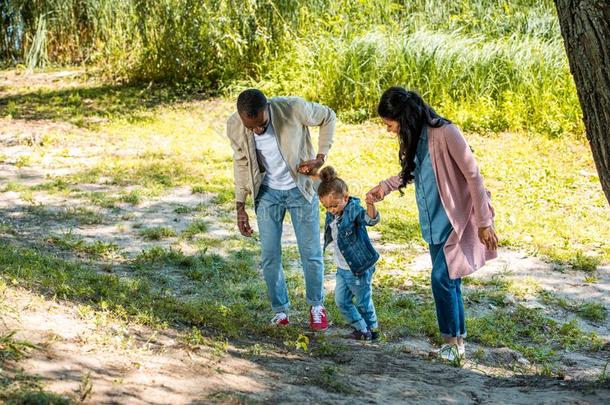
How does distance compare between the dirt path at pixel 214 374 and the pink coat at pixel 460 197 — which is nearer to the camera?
the dirt path at pixel 214 374

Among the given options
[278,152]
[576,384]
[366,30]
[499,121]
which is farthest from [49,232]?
[366,30]

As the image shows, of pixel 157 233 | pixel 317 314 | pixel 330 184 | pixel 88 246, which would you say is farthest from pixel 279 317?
pixel 157 233

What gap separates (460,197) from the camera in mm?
5293

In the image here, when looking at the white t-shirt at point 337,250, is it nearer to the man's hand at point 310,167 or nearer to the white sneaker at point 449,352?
the man's hand at point 310,167

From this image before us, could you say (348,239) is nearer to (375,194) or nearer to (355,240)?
(355,240)

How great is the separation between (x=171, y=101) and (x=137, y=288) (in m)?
8.61

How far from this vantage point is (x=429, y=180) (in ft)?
17.6

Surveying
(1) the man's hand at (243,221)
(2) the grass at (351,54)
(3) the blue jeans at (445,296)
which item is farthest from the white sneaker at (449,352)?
(2) the grass at (351,54)

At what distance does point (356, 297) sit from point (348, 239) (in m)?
0.42

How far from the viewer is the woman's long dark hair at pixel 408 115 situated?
5230 mm

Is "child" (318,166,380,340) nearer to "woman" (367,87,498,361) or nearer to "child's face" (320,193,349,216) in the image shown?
"child's face" (320,193,349,216)

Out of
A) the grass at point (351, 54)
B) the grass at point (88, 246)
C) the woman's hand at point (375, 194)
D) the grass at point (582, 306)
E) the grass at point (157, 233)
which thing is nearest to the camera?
the woman's hand at point (375, 194)

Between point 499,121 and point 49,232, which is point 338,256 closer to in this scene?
point 49,232

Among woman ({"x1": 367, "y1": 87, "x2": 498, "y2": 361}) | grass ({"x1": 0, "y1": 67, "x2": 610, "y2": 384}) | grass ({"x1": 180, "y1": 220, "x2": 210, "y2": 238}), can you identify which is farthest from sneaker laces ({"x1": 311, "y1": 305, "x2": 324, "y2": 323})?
grass ({"x1": 180, "y1": 220, "x2": 210, "y2": 238})
